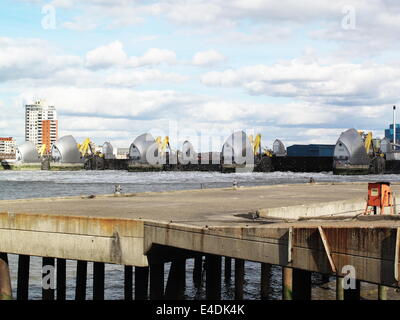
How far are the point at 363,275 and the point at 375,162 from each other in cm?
17498

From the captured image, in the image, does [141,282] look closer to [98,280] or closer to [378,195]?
[98,280]

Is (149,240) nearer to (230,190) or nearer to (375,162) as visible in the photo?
(230,190)

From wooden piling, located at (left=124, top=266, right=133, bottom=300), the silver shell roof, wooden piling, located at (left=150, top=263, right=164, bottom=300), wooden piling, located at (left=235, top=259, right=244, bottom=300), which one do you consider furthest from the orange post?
the silver shell roof

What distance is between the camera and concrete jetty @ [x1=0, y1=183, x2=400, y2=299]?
14820 millimetres

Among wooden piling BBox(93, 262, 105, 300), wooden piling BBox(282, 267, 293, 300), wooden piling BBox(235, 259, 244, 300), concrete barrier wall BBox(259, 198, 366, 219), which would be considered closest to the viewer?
wooden piling BBox(93, 262, 105, 300)

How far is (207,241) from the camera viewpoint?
1780 centimetres

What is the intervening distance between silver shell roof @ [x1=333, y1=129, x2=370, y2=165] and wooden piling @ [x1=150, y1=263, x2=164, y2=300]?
16190cm

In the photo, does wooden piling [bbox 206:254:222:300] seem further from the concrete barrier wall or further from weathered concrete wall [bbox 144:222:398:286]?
the concrete barrier wall

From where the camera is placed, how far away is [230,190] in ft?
146

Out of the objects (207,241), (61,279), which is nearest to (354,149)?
(61,279)

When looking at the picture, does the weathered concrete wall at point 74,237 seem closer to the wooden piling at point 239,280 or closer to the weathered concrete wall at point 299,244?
the weathered concrete wall at point 299,244

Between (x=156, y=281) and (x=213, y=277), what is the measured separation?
8.52 ft
